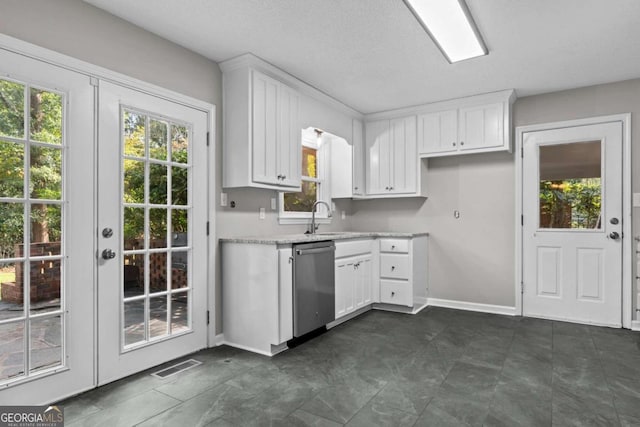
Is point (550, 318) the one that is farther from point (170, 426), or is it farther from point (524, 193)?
point (170, 426)

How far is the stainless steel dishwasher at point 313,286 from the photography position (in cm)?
308

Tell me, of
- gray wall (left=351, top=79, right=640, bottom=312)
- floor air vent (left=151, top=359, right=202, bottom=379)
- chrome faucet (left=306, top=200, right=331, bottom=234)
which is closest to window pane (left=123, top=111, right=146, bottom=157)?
floor air vent (left=151, top=359, right=202, bottom=379)

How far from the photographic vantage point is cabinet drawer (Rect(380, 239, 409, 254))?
4.21 metres

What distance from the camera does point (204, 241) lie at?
3.09m

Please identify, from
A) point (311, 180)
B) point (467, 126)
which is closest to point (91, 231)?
point (311, 180)

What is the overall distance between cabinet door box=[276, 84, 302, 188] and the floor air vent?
1655 millimetres

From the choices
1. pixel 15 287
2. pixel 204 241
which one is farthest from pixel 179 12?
pixel 15 287

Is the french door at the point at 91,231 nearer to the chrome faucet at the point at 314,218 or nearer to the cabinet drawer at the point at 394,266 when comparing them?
the chrome faucet at the point at 314,218

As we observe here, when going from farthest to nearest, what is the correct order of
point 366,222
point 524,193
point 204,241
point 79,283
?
point 366,222, point 524,193, point 204,241, point 79,283

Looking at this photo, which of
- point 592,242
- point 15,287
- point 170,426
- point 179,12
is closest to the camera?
point 170,426

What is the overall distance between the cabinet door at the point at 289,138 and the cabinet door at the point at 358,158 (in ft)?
4.04

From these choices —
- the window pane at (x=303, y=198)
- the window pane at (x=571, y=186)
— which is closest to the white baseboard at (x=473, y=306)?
the window pane at (x=571, y=186)

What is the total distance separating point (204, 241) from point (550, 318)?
3630mm

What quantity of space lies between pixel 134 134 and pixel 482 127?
11.3 ft
